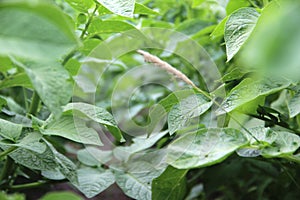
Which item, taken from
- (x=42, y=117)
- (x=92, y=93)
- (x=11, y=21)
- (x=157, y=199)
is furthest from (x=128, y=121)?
(x=11, y=21)

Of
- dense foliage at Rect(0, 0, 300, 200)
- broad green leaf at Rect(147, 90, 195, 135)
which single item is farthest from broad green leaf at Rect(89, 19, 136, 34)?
broad green leaf at Rect(147, 90, 195, 135)

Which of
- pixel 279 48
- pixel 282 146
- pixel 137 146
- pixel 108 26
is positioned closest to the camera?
pixel 279 48

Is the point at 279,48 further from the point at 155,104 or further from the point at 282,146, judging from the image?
the point at 155,104

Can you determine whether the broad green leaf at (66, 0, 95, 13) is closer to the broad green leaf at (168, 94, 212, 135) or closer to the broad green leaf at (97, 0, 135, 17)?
the broad green leaf at (97, 0, 135, 17)

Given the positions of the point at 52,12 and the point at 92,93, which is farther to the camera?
the point at 92,93

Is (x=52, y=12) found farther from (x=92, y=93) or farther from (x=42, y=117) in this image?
(x=92, y=93)

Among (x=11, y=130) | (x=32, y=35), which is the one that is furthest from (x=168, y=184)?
(x=32, y=35)
